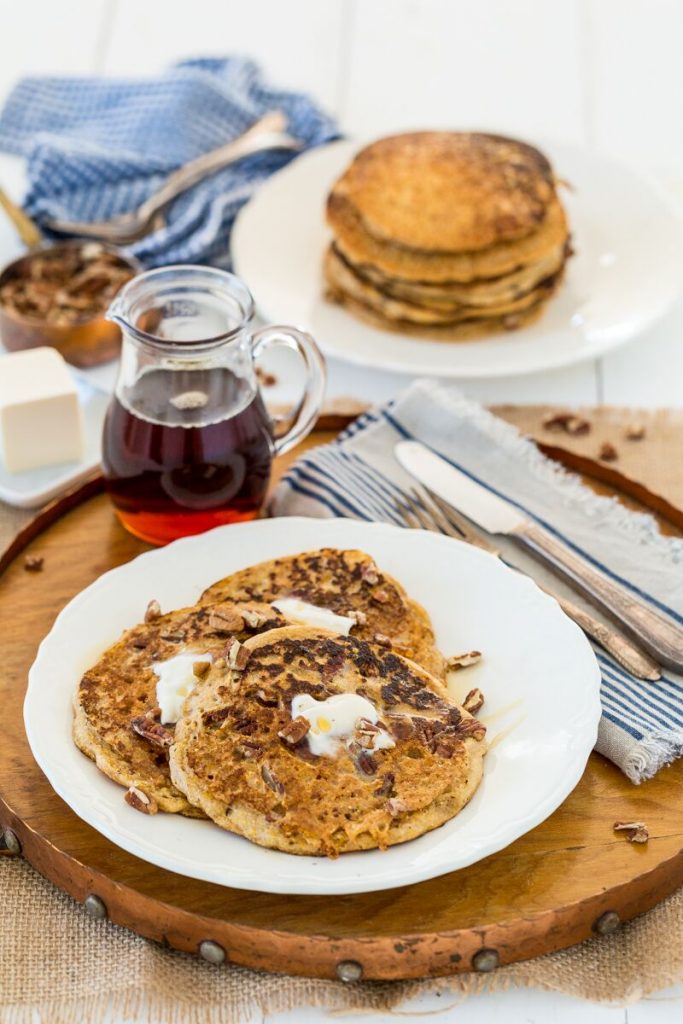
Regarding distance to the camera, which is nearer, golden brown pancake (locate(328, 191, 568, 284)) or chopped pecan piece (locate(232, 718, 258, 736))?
chopped pecan piece (locate(232, 718, 258, 736))

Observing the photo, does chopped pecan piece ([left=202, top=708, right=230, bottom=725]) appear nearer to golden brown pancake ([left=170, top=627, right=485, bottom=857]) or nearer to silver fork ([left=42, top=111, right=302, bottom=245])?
golden brown pancake ([left=170, top=627, right=485, bottom=857])

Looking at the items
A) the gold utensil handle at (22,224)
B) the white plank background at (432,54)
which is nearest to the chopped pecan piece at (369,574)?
the gold utensil handle at (22,224)

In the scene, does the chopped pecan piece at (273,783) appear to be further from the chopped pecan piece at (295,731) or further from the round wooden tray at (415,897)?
the round wooden tray at (415,897)

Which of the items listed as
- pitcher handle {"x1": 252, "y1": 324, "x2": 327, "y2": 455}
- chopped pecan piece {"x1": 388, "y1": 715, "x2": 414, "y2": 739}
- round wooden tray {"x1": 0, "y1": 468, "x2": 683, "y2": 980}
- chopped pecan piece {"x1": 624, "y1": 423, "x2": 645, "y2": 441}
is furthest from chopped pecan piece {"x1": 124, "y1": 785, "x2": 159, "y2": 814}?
chopped pecan piece {"x1": 624, "y1": 423, "x2": 645, "y2": 441}

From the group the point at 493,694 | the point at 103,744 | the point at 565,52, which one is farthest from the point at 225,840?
the point at 565,52

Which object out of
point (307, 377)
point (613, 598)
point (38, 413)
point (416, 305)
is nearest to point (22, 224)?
point (38, 413)

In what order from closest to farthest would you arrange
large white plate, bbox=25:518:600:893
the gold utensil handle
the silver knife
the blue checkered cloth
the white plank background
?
1. large white plate, bbox=25:518:600:893
2. the silver knife
3. the gold utensil handle
4. the blue checkered cloth
5. the white plank background

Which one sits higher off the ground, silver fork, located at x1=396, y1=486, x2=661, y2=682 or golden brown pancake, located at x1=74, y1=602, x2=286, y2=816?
golden brown pancake, located at x1=74, y1=602, x2=286, y2=816
